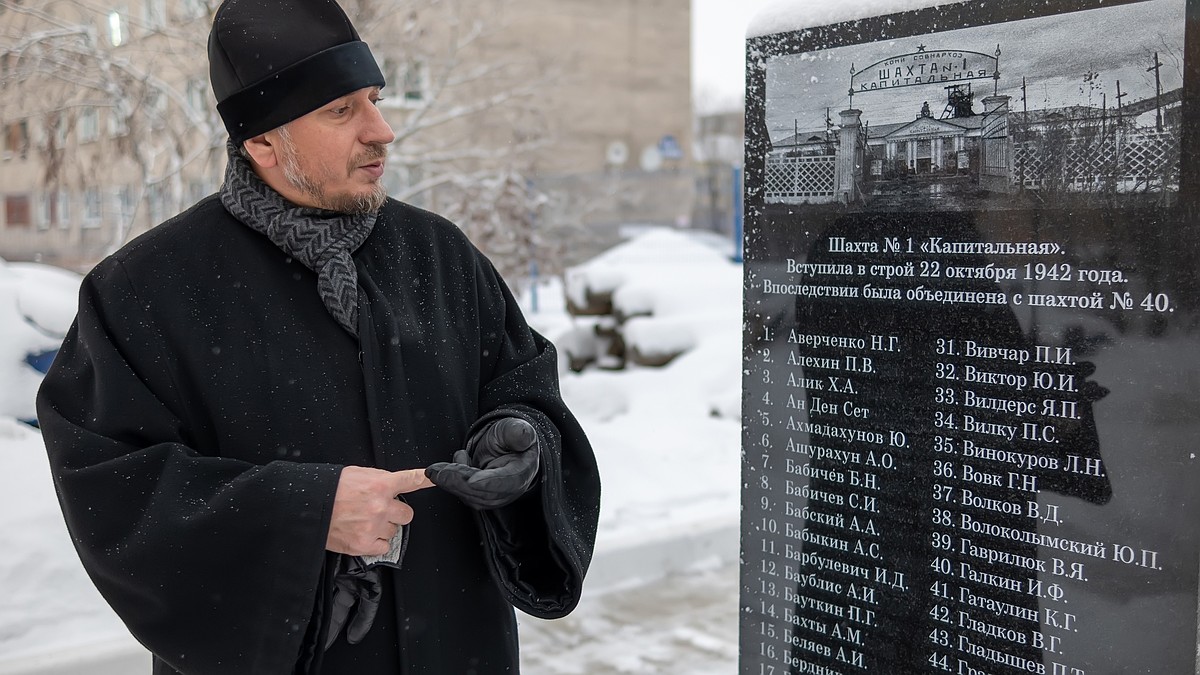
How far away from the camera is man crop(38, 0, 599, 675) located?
1.90 metres

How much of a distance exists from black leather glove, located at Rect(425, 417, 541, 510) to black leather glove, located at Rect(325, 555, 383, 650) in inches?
10.1

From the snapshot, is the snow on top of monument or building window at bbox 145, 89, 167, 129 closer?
the snow on top of monument

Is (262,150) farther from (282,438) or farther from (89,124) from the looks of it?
(89,124)

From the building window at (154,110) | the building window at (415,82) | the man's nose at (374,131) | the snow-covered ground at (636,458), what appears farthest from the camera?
the building window at (415,82)

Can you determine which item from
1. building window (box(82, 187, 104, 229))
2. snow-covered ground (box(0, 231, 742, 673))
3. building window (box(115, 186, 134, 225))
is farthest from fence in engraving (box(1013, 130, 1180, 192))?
A: building window (box(82, 187, 104, 229))

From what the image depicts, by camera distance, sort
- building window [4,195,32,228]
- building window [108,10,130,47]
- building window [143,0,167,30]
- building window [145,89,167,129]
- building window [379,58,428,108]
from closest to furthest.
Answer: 1. building window [145,89,167,129]
2. building window [108,10,130,47]
3. building window [143,0,167,30]
4. building window [379,58,428,108]
5. building window [4,195,32,228]

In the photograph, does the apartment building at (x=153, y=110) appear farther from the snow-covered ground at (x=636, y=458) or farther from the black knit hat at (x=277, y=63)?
the black knit hat at (x=277, y=63)

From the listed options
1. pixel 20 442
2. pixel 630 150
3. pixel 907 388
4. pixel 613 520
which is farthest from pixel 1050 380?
pixel 630 150

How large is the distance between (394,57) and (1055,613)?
7.59 m

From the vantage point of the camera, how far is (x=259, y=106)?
2.10 meters

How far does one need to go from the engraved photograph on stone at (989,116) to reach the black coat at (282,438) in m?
0.89

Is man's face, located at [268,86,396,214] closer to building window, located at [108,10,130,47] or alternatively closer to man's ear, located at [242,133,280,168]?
A: man's ear, located at [242,133,280,168]

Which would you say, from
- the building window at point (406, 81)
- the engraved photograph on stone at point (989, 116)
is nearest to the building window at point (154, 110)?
the building window at point (406, 81)

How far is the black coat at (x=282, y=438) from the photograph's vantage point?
1.90 metres
